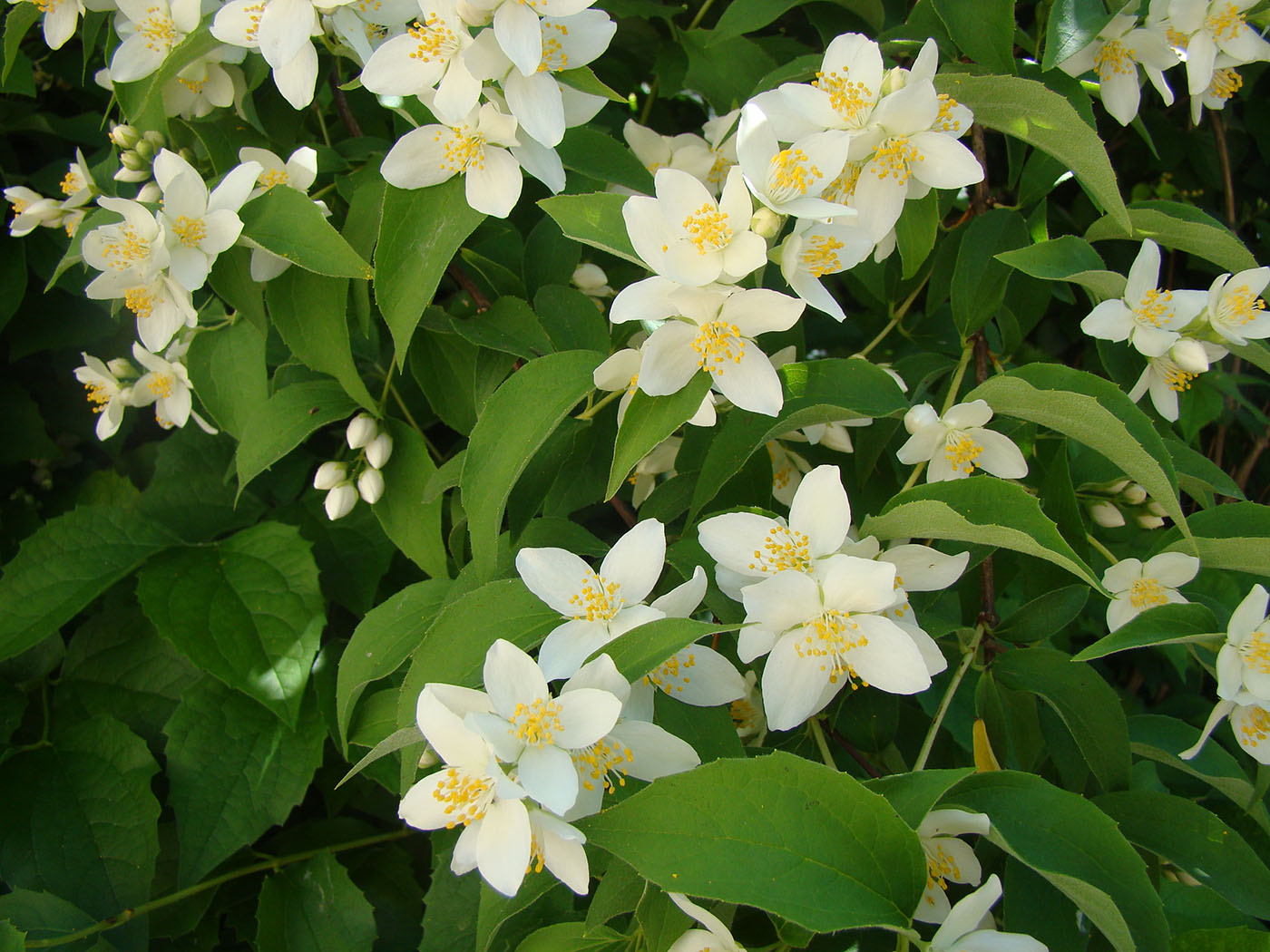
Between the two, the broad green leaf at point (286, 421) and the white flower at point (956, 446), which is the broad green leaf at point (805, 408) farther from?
the broad green leaf at point (286, 421)

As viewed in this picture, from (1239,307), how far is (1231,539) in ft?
1.25

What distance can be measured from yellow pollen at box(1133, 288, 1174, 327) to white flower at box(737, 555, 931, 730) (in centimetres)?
63

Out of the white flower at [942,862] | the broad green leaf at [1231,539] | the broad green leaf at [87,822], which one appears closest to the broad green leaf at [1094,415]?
the broad green leaf at [1231,539]

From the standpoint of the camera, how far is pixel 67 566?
167 cm

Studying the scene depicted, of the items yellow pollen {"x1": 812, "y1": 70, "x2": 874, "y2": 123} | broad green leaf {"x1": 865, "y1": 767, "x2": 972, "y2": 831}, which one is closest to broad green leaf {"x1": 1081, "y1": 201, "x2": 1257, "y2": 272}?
yellow pollen {"x1": 812, "y1": 70, "x2": 874, "y2": 123}

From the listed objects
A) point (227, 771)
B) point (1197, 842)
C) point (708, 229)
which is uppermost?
point (708, 229)

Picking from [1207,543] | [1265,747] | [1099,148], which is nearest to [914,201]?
[1099,148]

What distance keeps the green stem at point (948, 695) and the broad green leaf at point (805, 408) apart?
328 millimetres

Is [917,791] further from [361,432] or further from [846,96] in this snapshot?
[361,432]

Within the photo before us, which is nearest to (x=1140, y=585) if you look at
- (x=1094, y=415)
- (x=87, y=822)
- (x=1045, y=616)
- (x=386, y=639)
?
(x=1045, y=616)

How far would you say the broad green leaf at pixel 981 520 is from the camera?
83 cm

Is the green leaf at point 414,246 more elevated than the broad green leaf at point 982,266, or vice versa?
the broad green leaf at point 982,266

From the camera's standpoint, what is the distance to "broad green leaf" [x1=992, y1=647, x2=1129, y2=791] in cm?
106

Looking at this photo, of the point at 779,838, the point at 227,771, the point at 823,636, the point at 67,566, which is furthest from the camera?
the point at 67,566
